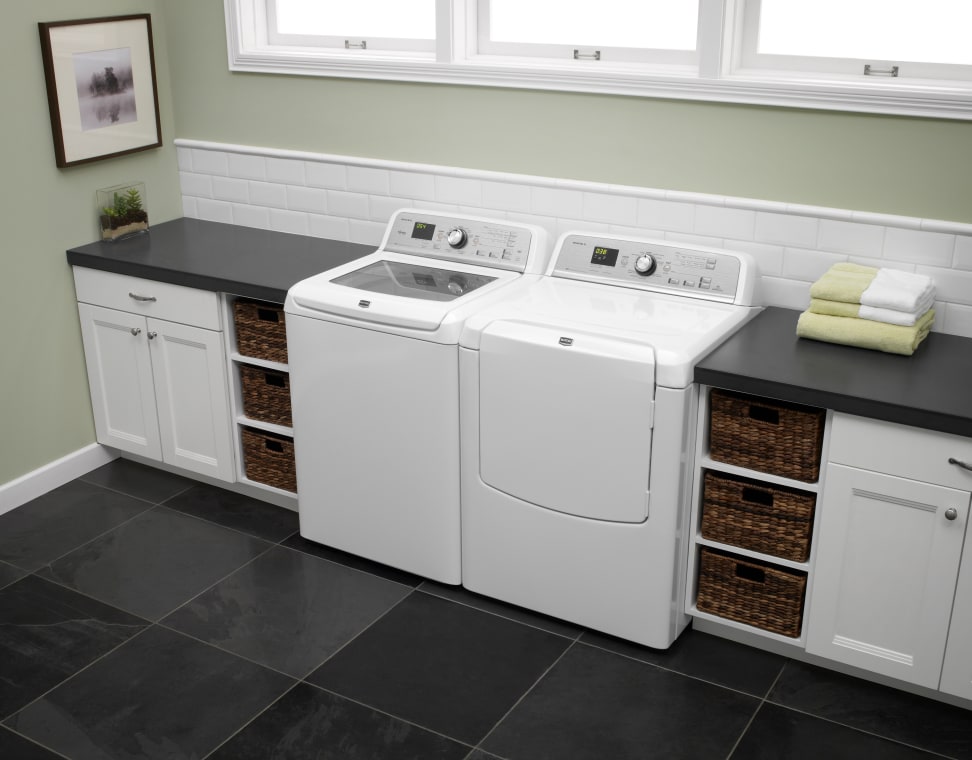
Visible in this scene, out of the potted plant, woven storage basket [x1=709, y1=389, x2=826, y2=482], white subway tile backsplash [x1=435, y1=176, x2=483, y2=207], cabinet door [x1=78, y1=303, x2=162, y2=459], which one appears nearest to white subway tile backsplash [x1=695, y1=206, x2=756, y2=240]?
woven storage basket [x1=709, y1=389, x2=826, y2=482]

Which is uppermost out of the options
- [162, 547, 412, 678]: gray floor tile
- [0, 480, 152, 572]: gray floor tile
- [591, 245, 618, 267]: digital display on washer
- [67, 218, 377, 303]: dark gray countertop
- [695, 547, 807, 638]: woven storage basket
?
[591, 245, 618, 267]: digital display on washer

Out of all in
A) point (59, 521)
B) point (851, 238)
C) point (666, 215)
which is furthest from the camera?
point (59, 521)

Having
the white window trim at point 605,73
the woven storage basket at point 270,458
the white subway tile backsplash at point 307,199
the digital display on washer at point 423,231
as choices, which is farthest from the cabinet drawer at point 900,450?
the white subway tile backsplash at point 307,199

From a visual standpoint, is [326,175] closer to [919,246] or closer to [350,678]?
[350,678]

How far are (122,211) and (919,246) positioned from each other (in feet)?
8.46

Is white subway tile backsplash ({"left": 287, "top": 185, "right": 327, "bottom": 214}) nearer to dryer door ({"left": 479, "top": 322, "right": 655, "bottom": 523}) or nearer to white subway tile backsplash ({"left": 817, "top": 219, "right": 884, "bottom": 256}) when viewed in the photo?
dryer door ({"left": 479, "top": 322, "right": 655, "bottom": 523})

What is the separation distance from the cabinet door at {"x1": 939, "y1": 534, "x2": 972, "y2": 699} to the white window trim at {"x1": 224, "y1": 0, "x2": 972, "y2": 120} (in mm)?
1139

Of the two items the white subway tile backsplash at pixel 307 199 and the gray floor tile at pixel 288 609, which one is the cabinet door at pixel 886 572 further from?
the white subway tile backsplash at pixel 307 199

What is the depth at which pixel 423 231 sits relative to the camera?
344 cm

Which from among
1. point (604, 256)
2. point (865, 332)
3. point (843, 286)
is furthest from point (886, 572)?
point (604, 256)

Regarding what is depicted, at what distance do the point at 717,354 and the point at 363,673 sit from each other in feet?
3.97

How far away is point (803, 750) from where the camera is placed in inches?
99.0

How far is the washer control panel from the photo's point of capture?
10.8 ft

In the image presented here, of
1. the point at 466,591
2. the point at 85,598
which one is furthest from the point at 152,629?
the point at 466,591
